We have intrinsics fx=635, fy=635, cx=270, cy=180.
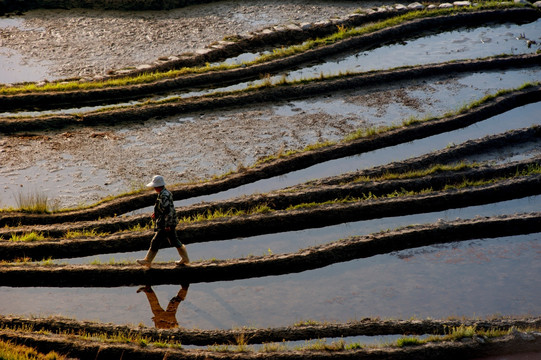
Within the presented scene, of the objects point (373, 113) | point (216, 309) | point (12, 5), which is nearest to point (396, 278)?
point (216, 309)

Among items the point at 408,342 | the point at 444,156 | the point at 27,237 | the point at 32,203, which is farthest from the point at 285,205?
the point at 32,203

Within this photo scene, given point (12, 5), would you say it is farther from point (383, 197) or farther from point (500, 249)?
point (500, 249)

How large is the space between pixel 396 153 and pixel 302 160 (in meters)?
1.77

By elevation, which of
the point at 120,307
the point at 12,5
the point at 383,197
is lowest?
the point at 120,307

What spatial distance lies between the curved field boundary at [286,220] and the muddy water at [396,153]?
0.98m

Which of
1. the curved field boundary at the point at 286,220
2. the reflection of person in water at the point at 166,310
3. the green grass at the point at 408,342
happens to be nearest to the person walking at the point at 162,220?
the reflection of person in water at the point at 166,310

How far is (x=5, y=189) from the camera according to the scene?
1061 cm

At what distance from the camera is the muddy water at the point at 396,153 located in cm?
1053

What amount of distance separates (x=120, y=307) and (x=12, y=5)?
15784mm

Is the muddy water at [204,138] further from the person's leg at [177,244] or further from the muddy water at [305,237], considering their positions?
the person's leg at [177,244]

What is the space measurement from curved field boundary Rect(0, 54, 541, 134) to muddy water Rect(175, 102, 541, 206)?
2.20 metres

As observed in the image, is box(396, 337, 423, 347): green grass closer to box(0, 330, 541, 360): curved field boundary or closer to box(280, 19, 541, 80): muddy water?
box(0, 330, 541, 360): curved field boundary

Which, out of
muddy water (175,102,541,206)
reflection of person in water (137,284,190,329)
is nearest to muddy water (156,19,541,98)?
muddy water (175,102,541,206)

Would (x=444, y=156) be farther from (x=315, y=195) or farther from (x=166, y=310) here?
(x=166, y=310)
